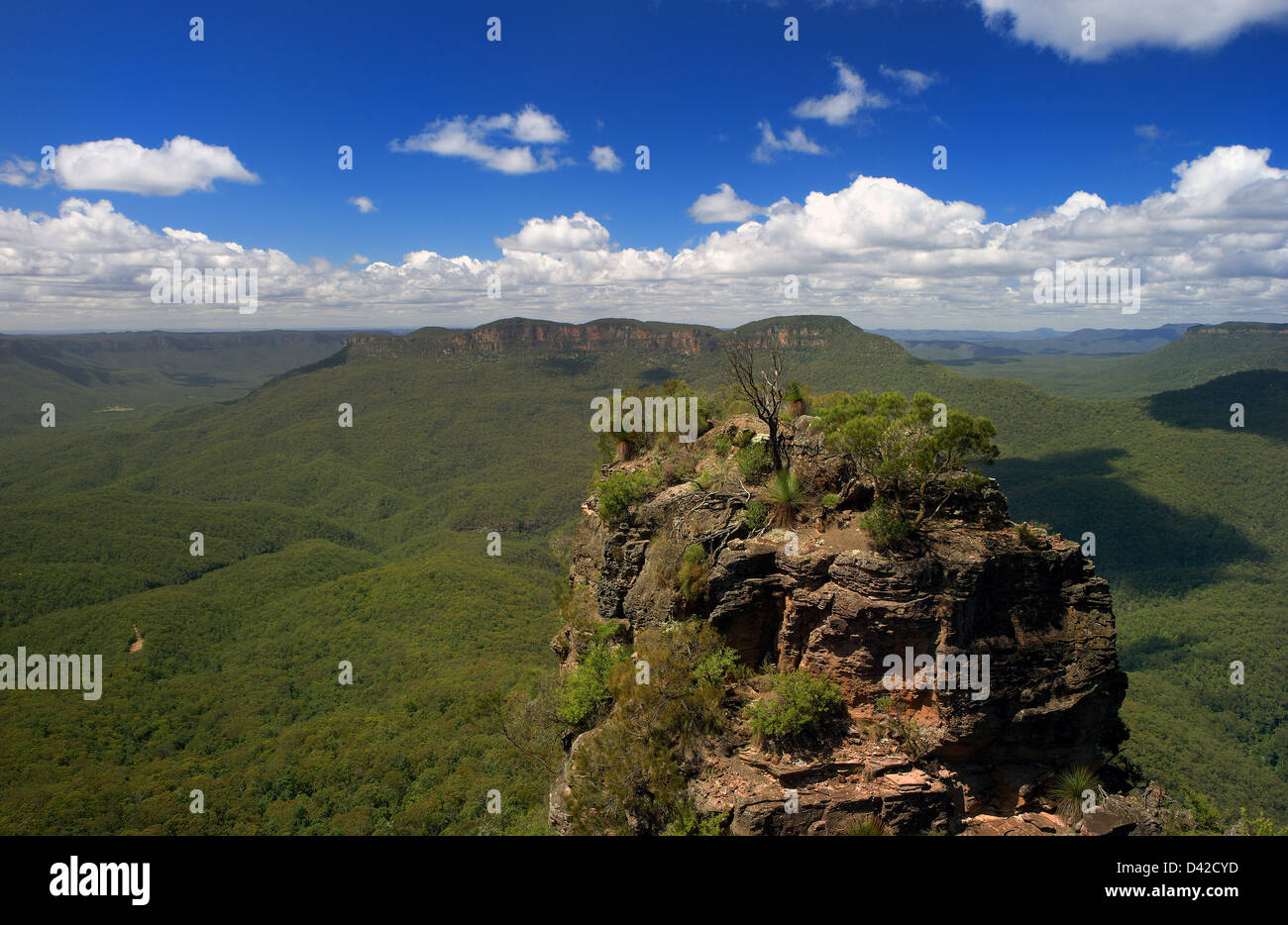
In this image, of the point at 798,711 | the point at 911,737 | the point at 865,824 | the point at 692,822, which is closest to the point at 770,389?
the point at 798,711

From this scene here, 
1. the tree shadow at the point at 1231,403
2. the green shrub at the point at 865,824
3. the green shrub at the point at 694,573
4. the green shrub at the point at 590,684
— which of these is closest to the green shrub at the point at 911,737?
the green shrub at the point at 865,824

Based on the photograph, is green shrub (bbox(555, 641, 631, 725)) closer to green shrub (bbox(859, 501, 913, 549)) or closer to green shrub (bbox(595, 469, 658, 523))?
green shrub (bbox(595, 469, 658, 523))

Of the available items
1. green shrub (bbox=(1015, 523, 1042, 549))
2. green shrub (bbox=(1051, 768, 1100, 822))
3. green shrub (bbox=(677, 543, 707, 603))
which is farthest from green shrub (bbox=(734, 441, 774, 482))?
green shrub (bbox=(1051, 768, 1100, 822))

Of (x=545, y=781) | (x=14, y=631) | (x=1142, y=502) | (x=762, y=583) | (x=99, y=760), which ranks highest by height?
(x=762, y=583)

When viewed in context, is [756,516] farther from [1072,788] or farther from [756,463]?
[1072,788]

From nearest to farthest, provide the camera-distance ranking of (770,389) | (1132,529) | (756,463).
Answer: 1. (770,389)
2. (756,463)
3. (1132,529)
